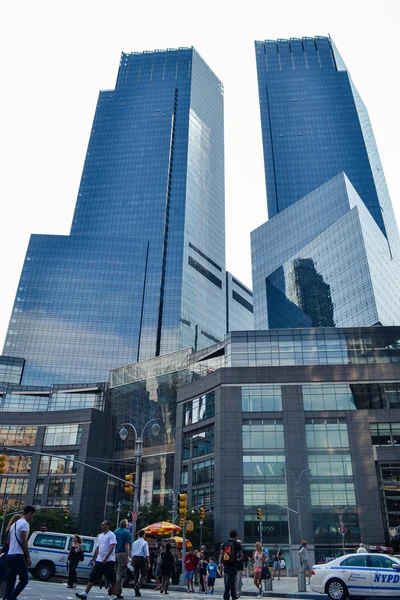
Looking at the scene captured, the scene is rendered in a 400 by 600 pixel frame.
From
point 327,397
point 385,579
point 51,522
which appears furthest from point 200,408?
point 385,579

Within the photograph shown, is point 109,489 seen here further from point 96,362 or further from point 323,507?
point 96,362

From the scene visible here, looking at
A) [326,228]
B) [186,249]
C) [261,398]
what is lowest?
[261,398]

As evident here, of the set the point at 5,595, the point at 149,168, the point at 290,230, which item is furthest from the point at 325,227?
the point at 5,595

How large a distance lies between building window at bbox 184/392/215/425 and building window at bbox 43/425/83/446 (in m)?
25.2

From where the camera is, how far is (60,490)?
268ft

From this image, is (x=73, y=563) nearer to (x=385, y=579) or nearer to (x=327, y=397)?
(x=385, y=579)

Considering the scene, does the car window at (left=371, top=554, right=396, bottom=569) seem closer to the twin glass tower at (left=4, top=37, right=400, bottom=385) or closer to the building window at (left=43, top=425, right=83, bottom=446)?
the building window at (left=43, top=425, right=83, bottom=446)

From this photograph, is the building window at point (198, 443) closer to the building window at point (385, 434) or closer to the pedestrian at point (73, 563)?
the building window at point (385, 434)

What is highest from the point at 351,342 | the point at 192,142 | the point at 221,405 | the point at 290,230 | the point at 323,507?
the point at 192,142

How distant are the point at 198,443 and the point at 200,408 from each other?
187 inches

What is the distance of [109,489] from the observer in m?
87.1

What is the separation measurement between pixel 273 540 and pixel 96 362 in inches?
3845

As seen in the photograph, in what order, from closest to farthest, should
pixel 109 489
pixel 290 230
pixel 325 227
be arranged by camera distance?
pixel 109 489
pixel 325 227
pixel 290 230

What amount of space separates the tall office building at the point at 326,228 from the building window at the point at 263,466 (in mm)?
58975
